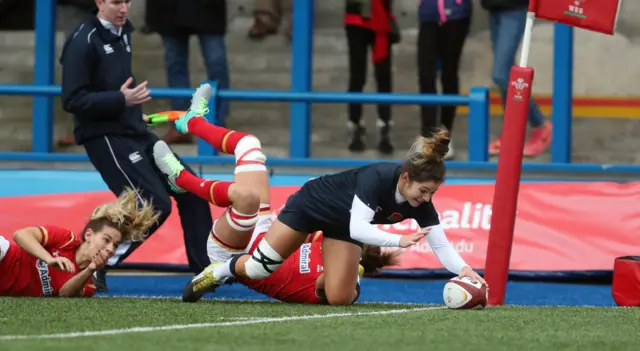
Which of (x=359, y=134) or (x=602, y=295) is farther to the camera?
(x=359, y=134)

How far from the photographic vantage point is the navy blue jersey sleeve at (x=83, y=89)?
8766mm

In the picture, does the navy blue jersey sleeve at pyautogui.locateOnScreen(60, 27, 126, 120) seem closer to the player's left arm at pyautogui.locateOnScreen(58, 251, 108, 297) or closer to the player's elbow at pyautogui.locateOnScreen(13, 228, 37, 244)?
the player's elbow at pyautogui.locateOnScreen(13, 228, 37, 244)

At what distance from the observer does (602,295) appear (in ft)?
30.8

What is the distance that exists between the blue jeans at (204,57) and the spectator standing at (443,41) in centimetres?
176

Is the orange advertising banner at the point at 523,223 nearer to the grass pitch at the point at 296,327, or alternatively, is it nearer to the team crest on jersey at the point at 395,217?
the grass pitch at the point at 296,327

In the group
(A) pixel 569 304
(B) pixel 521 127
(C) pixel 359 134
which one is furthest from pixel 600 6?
(C) pixel 359 134

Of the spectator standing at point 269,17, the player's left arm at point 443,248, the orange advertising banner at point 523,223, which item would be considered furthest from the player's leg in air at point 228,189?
the spectator standing at point 269,17

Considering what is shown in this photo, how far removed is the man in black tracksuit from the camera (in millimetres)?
8805

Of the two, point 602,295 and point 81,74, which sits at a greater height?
point 81,74

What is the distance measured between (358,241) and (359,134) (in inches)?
201

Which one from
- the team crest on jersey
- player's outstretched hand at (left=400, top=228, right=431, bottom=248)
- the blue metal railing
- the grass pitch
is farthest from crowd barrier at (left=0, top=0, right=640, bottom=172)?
player's outstretched hand at (left=400, top=228, right=431, bottom=248)

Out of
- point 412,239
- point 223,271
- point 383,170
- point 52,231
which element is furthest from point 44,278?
point 412,239

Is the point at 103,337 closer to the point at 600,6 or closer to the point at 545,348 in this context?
the point at 545,348

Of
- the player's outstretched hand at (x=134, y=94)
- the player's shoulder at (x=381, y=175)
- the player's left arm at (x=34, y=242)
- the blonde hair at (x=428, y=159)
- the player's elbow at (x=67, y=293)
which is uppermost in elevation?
the player's outstretched hand at (x=134, y=94)
